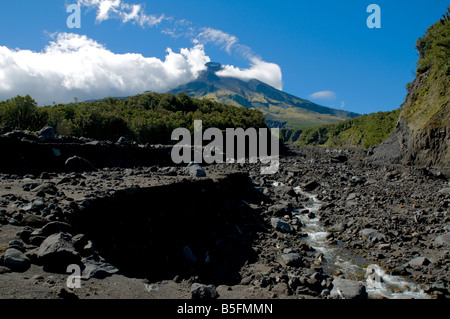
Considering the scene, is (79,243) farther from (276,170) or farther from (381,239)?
(276,170)

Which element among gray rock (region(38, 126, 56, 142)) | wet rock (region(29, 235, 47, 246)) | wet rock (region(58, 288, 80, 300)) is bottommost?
wet rock (region(58, 288, 80, 300))

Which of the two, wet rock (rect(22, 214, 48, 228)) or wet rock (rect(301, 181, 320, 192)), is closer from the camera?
wet rock (rect(22, 214, 48, 228))

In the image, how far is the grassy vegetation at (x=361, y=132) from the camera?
85.5m

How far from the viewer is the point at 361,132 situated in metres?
110

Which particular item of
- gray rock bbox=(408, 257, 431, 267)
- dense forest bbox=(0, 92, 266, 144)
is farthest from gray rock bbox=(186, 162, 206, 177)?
dense forest bbox=(0, 92, 266, 144)

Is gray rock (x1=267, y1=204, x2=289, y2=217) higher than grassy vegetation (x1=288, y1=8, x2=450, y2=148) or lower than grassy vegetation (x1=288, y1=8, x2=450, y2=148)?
lower

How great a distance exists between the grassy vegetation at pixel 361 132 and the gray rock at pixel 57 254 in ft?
280

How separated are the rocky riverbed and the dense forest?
54.2 ft

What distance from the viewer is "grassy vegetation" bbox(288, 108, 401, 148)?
281ft

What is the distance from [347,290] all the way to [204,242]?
18.4ft

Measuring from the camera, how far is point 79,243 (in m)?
6.34

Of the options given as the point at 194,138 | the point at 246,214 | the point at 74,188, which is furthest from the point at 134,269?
the point at 194,138

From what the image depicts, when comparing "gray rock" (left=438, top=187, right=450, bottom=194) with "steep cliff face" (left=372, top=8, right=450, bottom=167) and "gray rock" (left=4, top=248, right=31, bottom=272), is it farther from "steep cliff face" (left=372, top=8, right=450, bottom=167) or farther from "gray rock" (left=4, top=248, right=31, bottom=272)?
"gray rock" (left=4, top=248, right=31, bottom=272)

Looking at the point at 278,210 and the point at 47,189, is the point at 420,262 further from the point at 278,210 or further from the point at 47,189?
the point at 47,189
